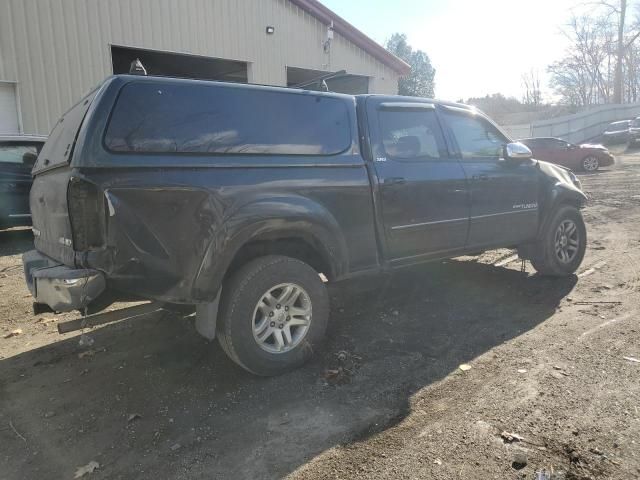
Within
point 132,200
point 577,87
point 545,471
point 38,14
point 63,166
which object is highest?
point 577,87

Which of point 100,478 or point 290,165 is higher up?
point 290,165

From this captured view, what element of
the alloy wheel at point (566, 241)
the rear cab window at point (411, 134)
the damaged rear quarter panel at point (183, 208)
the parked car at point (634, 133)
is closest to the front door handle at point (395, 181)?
the rear cab window at point (411, 134)

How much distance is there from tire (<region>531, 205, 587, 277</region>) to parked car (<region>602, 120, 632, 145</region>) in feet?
88.3

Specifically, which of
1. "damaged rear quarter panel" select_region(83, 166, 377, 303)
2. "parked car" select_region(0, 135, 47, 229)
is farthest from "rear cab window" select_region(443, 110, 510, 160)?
"parked car" select_region(0, 135, 47, 229)

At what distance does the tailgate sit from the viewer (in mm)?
3037

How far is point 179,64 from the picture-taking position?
558 inches

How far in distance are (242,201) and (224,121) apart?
59 centimetres

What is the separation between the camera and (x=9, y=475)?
256 cm

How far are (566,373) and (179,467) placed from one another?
8.70 ft

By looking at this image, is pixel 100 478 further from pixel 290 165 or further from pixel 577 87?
pixel 577 87

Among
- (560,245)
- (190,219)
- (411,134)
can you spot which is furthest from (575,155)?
(190,219)

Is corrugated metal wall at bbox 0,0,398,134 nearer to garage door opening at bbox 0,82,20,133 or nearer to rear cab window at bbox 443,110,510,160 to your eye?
garage door opening at bbox 0,82,20,133

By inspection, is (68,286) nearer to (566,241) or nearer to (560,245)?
(560,245)

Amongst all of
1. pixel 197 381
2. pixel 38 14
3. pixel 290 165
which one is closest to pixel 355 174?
pixel 290 165
